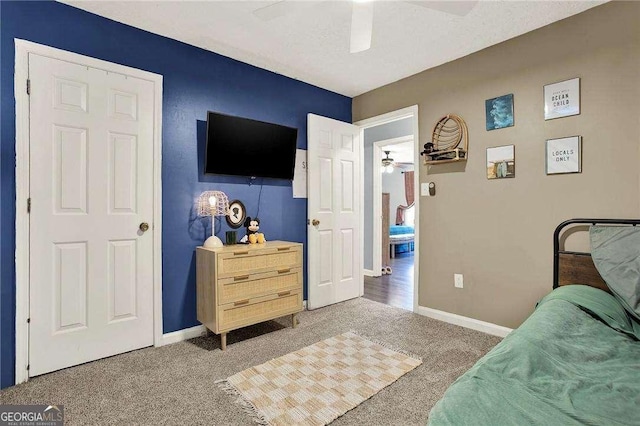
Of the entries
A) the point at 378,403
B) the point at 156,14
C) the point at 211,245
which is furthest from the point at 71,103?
the point at 378,403

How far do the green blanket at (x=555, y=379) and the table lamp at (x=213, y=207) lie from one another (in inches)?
86.3

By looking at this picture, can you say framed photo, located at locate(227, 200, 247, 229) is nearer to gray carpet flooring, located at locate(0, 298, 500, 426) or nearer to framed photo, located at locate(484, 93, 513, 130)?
gray carpet flooring, located at locate(0, 298, 500, 426)

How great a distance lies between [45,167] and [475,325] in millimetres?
3534

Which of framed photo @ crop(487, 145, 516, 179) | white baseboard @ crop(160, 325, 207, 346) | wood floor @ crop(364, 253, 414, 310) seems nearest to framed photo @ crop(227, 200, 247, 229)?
white baseboard @ crop(160, 325, 207, 346)

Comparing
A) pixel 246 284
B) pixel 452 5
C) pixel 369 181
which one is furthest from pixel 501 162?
pixel 369 181

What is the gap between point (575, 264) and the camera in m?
2.23

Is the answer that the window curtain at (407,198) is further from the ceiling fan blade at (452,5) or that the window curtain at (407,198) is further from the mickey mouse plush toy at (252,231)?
the ceiling fan blade at (452,5)

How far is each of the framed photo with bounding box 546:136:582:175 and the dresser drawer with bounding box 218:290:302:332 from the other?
2.30 metres

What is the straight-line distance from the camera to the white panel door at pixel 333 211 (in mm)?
3504

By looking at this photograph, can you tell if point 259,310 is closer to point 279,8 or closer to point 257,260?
point 257,260

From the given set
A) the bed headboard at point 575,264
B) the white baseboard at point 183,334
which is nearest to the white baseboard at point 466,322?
the bed headboard at point 575,264

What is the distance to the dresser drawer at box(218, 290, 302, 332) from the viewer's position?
2.49 meters

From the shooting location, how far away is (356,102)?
4023mm

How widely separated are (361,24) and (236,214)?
187cm
